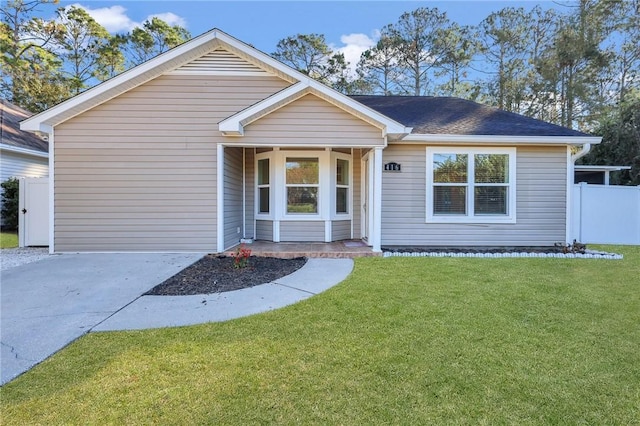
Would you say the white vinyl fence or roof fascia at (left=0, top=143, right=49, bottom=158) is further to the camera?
roof fascia at (left=0, top=143, right=49, bottom=158)

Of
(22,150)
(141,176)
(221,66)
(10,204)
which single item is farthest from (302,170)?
(22,150)

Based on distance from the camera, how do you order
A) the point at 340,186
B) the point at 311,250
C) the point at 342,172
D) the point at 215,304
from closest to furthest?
the point at 215,304
the point at 311,250
the point at 340,186
the point at 342,172

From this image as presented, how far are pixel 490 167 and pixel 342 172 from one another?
11.9ft

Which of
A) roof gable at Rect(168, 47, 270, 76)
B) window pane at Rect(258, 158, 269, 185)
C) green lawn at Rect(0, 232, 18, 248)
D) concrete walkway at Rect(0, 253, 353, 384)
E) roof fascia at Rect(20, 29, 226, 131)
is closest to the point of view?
concrete walkway at Rect(0, 253, 353, 384)

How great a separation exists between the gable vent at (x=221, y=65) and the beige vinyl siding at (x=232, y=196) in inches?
68.5

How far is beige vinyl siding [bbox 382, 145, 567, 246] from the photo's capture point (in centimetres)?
824

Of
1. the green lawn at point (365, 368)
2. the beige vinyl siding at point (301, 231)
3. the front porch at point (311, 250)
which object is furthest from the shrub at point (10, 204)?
the green lawn at point (365, 368)

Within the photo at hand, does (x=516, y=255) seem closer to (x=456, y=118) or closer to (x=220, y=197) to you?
(x=456, y=118)

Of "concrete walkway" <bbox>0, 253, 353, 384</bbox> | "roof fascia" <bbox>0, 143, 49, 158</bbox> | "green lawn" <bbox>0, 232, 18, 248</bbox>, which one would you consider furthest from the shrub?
"concrete walkway" <bbox>0, 253, 353, 384</bbox>

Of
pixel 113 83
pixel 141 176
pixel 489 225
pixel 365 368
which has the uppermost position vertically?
pixel 113 83

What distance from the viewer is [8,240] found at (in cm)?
970

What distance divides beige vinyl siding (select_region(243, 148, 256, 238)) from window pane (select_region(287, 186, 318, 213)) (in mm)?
1095

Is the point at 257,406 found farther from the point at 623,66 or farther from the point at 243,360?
the point at 623,66

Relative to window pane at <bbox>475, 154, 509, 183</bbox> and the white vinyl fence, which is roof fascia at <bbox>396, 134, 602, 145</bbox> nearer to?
window pane at <bbox>475, 154, 509, 183</bbox>
